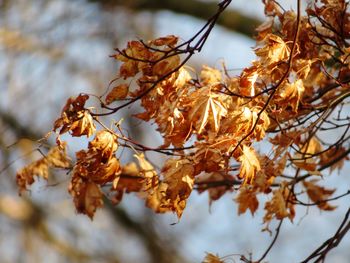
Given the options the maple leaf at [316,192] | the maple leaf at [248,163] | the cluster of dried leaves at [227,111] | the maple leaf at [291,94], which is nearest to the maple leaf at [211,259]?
the cluster of dried leaves at [227,111]

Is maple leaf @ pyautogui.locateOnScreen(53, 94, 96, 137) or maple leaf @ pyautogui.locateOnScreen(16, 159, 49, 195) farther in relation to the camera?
maple leaf @ pyautogui.locateOnScreen(16, 159, 49, 195)

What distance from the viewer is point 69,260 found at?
17.9ft

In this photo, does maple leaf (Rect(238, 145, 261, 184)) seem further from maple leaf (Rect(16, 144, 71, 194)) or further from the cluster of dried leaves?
maple leaf (Rect(16, 144, 71, 194))

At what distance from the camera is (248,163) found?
4.60ft

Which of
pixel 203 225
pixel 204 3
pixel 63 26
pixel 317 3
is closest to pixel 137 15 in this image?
pixel 63 26

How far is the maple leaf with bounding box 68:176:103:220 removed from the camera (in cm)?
180

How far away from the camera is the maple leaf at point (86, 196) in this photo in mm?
1797

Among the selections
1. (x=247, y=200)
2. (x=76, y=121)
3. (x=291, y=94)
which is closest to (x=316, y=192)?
(x=247, y=200)

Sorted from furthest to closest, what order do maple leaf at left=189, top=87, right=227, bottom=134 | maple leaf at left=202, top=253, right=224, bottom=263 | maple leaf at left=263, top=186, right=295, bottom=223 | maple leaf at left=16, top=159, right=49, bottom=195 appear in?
maple leaf at left=16, top=159, right=49, bottom=195, maple leaf at left=263, top=186, right=295, bottom=223, maple leaf at left=202, top=253, right=224, bottom=263, maple leaf at left=189, top=87, right=227, bottom=134

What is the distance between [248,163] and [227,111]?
11cm

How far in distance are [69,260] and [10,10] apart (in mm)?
1995

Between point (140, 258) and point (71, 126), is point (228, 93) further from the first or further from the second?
point (140, 258)

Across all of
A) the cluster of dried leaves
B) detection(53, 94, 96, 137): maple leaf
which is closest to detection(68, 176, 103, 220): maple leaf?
the cluster of dried leaves

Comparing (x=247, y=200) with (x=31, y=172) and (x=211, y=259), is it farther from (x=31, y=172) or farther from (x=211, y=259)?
(x=31, y=172)
